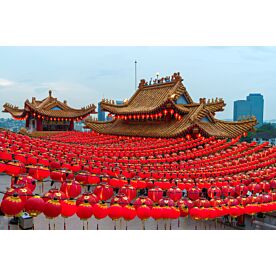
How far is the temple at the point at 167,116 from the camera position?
14.4 meters

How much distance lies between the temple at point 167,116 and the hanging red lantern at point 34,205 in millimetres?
9854

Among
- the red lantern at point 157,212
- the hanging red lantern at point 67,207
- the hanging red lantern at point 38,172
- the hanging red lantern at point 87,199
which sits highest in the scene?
the hanging red lantern at point 38,172

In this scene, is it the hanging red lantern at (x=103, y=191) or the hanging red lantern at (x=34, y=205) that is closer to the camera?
the hanging red lantern at (x=34, y=205)

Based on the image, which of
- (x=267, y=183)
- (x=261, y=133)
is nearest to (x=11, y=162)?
(x=267, y=183)

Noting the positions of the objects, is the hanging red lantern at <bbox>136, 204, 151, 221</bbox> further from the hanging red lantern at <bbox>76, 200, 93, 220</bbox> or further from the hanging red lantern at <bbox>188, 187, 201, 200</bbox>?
the hanging red lantern at <bbox>188, 187, 201, 200</bbox>

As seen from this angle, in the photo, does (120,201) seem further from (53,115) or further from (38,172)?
(53,115)

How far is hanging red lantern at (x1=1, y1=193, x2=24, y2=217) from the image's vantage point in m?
4.29

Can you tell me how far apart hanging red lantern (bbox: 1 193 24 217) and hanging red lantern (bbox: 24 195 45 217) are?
0.08 m

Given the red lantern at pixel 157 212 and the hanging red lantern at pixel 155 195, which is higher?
the hanging red lantern at pixel 155 195

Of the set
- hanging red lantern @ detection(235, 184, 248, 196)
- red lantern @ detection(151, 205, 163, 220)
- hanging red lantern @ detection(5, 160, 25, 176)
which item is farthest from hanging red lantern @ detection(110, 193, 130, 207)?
hanging red lantern @ detection(235, 184, 248, 196)

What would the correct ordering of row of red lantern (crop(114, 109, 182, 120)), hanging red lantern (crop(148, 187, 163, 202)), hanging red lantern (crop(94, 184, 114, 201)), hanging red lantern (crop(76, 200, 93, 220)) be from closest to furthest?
1. hanging red lantern (crop(76, 200, 93, 220))
2. hanging red lantern (crop(94, 184, 114, 201))
3. hanging red lantern (crop(148, 187, 163, 202))
4. row of red lantern (crop(114, 109, 182, 120))

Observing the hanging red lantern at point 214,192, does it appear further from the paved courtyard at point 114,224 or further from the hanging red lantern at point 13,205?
the hanging red lantern at point 13,205

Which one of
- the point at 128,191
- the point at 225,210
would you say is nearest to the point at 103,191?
the point at 128,191

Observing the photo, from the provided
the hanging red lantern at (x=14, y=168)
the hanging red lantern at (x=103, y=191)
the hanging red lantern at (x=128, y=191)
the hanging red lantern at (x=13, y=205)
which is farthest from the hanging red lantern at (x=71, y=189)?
the hanging red lantern at (x=13, y=205)
